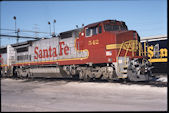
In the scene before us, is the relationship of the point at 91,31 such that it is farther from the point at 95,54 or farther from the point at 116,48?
the point at 116,48

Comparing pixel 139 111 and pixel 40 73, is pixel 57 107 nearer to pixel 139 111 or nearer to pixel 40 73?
pixel 139 111

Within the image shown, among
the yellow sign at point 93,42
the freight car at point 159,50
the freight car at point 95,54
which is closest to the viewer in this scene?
the freight car at point 95,54

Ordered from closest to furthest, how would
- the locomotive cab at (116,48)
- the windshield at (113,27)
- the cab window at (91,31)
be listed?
1. the locomotive cab at (116,48)
2. the windshield at (113,27)
3. the cab window at (91,31)

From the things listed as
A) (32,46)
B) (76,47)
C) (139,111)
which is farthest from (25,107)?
(32,46)

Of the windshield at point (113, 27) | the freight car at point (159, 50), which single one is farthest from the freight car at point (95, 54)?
the freight car at point (159, 50)

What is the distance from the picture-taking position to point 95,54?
13.2m

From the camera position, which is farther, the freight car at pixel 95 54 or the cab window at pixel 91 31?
the cab window at pixel 91 31

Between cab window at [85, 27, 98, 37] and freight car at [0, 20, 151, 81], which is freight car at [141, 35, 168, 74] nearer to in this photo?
freight car at [0, 20, 151, 81]

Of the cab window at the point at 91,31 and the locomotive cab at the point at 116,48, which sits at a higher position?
the cab window at the point at 91,31

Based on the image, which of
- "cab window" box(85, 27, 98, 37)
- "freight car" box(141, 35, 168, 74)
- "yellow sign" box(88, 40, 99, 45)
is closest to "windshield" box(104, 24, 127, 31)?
"cab window" box(85, 27, 98, 37)

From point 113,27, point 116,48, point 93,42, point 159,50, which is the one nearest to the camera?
point 116,48

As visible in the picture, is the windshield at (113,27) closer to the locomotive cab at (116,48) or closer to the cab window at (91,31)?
the locomotive cab at (116,48)

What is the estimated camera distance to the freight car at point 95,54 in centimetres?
1190

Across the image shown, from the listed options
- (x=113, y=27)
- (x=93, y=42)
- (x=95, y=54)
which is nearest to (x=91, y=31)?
(x=93, y=42)
